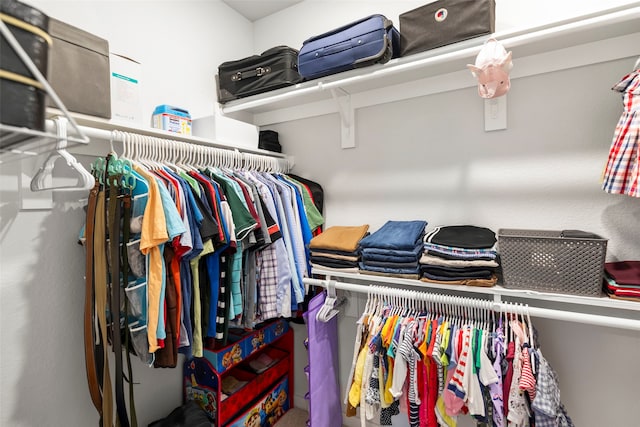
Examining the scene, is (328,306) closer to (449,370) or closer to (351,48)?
(449,370)

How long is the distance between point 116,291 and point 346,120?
1.39 m

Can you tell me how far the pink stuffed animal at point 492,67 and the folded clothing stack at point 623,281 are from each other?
77 centimetres

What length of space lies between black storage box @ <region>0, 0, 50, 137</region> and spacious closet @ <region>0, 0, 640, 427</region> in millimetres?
929

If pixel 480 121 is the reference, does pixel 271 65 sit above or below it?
above

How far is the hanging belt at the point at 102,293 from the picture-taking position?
3.48 feet

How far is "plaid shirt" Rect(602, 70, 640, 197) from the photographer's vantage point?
3.36 ft

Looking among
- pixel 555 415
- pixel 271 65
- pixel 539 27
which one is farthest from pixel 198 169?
pixel 555 415

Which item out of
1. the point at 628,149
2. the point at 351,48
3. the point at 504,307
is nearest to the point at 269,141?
the point at 351,48

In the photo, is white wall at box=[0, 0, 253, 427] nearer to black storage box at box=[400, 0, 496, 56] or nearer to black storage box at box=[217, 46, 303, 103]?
black storage box at box=[217, 46, 303, 103]

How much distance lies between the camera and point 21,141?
21.9 inches

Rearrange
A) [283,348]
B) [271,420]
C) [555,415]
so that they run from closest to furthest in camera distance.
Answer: [555,415]
[271,420]
[283,348]

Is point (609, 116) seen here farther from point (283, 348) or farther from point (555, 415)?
point (283, 348)

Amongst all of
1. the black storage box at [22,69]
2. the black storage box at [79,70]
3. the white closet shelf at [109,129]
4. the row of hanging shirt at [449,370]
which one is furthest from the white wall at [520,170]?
the black storage box at [22,69]

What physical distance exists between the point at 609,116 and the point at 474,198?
587 mm
